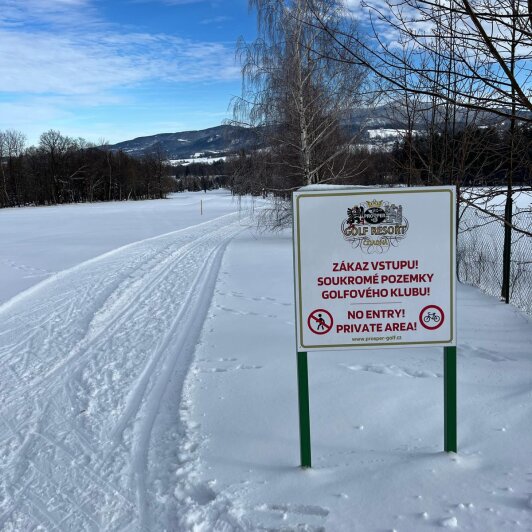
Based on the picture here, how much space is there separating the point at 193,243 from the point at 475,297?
Result: 12.0 m

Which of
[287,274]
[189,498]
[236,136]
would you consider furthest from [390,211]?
[236,136]

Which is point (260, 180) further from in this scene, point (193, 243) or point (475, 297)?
point (475, 297)

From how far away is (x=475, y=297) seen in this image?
28.0ft

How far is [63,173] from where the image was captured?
8044 cm

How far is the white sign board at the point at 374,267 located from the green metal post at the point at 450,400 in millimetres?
119

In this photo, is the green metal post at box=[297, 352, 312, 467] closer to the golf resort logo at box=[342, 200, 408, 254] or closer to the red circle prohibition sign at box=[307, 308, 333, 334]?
the red circle prohibition sign at box=[307, 308, 333, 334]

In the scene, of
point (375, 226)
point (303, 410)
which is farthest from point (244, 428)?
point (375, 226)

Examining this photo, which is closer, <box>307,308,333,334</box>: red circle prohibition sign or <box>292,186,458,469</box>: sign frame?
<box>292,186,458,469</box>: sign frame

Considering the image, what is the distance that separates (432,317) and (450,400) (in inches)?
23.3

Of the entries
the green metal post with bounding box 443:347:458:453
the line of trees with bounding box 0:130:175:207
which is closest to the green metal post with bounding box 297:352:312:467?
the green metal post with bounding box 443:347:458:453

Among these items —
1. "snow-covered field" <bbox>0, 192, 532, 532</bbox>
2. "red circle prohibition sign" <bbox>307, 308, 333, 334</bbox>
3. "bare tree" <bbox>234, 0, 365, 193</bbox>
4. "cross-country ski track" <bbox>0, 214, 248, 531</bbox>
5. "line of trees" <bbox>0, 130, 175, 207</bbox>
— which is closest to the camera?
"snow-covered field" <bbox>0, 192, 532, 532</bbox>

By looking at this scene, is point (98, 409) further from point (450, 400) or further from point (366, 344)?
point (450, 400)

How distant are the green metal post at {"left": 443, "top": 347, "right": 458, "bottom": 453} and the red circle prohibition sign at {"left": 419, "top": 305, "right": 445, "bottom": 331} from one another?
0.21 meters

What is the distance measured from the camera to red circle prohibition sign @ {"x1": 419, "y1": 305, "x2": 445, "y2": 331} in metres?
3.28
